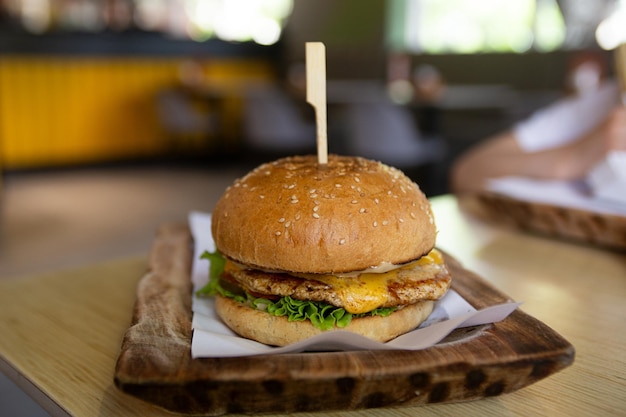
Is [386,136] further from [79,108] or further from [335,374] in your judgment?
[335,374]

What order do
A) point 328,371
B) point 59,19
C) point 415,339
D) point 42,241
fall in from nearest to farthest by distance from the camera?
1. point 328,371
2. point 415,339
3. point 42,241
4. point 59,19

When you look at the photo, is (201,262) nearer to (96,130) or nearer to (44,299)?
(44,299)

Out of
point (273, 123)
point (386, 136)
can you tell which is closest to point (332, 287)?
point (386, 136)

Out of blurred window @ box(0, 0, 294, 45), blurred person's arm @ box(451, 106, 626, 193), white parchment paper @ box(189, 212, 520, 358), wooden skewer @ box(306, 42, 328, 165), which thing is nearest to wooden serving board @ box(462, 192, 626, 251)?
blurred person's arm @ box(451, 106, 626, 193)

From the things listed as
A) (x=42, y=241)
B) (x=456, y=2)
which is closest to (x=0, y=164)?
(x=42, y=241)

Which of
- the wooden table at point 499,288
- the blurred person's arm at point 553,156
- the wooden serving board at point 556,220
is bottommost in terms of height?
the wooden table at point 499,288

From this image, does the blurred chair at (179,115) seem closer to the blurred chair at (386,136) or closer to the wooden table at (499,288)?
the blurred chair at (386,136)

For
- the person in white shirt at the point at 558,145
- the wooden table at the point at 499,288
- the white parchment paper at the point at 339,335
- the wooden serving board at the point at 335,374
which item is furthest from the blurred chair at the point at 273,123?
the wooden serving board at the point at 335,374
